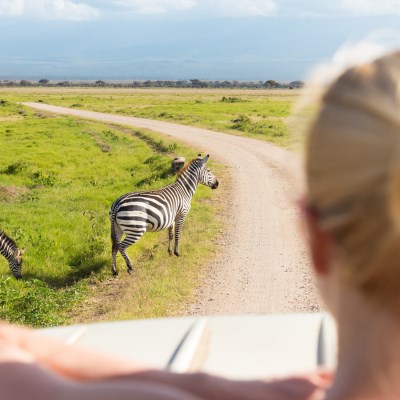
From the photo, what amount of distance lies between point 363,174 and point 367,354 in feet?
0.93

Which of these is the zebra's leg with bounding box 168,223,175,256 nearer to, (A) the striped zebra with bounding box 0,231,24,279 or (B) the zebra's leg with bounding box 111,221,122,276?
(B) the zebra's leg with bounding box 111,221,122,276

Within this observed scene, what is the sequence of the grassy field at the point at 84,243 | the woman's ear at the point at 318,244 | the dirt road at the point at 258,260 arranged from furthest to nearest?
the dirt road at the point at 258,260, the grassy field at the point at 84,243, the woman's ear at the point at 318,244

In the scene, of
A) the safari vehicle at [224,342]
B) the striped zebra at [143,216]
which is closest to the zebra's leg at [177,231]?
the striped zebra at [143,216]

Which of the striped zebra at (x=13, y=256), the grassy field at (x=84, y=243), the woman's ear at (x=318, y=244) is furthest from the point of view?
the striped zebra at (x=13, y=256)

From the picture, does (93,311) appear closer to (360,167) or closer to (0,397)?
(0,397)

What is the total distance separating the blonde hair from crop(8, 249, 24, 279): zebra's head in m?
8.64

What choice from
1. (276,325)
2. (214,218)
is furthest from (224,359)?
(214,218)

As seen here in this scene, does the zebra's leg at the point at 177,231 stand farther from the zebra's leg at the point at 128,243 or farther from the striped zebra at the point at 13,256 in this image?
the striped zebra at the point at 13,256

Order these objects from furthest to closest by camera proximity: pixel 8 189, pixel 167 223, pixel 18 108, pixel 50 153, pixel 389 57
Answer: pixel 18 108
pixel 50 153
pixel 8 189
pixel 167 223
pixel 389 57

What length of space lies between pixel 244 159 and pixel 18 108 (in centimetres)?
3592

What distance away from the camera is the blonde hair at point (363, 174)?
2.86 ft

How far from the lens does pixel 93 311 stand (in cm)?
781

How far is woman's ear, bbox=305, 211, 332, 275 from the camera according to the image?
100 cm

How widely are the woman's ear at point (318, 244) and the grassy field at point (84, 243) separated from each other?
248 inches
